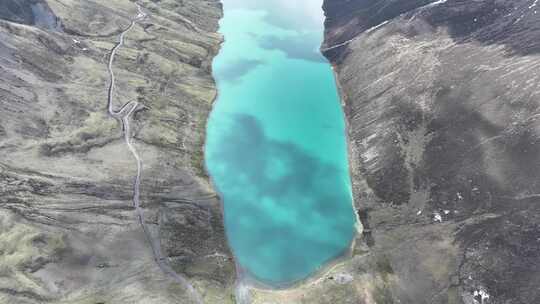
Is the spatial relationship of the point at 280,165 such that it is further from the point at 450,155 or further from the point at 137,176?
the point at 450,155

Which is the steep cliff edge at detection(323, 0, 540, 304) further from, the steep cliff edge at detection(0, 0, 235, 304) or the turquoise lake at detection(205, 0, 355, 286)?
the steep cliff edge at detection(0, 0, 235, 304)

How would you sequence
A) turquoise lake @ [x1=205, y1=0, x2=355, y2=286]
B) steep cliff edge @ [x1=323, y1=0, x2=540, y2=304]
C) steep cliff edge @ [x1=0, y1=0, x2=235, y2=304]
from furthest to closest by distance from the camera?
turquoise lake @ [x1=205, y1=0, x2=355, y2=286], steep cliff edge @ [x1=323, y1=0, x2=540, y2=304], steep cliff edge @ [x1=0, y1=0, x2=235, y2=304]

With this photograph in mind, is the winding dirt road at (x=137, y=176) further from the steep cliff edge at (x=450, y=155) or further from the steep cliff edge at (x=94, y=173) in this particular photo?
the steep cliff edge at (x=450, y=155)

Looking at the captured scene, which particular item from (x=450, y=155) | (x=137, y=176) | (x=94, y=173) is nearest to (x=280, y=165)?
(x=137, y=176)

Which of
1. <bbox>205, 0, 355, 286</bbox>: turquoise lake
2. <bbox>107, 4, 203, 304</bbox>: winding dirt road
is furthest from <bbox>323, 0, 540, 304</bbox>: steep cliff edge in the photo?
<bbox>107, 4, 203, 304</bbox>: winding dirt road

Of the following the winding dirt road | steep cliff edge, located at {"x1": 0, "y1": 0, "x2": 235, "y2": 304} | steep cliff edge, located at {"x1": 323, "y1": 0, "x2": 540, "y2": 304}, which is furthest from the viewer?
steep cliff edge, located at {"x1": 323, "y1": 0, "x2": 540, "y2": 304}

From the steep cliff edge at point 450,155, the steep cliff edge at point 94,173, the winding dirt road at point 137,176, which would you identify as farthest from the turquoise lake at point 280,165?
the winding dirt road at point 137,176
